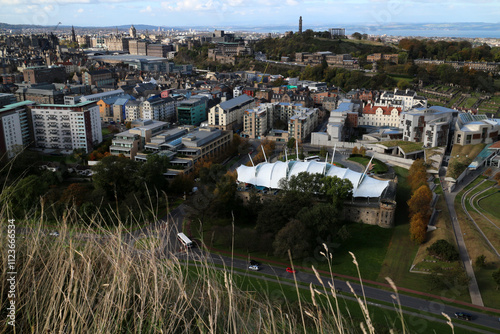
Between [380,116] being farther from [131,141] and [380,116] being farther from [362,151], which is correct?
[131,141]

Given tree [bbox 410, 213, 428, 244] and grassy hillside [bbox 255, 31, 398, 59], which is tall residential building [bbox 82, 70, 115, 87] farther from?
tree [bbox 410, 213, 428, 244]

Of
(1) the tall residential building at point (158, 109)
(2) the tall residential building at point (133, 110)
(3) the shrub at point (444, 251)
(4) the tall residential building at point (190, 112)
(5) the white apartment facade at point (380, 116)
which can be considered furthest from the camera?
(2) the tall residential building at point (133, 110)

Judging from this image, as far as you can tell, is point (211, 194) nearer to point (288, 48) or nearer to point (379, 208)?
point (379, 208)

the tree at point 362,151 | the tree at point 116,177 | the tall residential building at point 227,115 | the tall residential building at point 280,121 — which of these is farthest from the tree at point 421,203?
the tall residential building at point 227,115

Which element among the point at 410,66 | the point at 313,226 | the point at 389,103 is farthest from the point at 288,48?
the point at 313,226

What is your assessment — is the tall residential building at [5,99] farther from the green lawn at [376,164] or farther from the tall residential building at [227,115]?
the green lawn at [376,164]

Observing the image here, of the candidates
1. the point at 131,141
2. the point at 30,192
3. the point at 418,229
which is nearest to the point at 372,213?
the point at 418,229
